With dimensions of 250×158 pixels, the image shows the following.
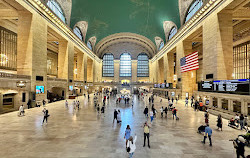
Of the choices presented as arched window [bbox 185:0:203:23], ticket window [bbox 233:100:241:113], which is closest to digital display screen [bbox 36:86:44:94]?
ticket window [bbox 233:100:241:113]

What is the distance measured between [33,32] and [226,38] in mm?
23348

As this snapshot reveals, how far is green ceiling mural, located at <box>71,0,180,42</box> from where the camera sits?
85.9 feet

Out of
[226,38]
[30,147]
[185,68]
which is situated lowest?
[30,147]

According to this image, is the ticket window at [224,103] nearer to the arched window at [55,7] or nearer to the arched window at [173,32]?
the arched window at [173,32]

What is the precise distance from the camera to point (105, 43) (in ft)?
163

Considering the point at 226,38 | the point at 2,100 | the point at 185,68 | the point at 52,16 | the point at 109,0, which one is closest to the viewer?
the point at 2,100

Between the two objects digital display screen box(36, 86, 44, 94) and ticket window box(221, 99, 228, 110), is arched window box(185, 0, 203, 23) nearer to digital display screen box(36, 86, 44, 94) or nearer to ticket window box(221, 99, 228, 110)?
ticket window box(221, 99, 228, 110)

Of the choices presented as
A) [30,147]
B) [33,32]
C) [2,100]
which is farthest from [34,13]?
[30,147]

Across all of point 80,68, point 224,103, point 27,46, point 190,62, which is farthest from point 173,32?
point 27,46

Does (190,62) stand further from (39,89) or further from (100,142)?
(39,89)

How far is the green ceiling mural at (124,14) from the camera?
2617 cm

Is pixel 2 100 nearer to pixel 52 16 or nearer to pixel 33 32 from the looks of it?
pixel 33 32

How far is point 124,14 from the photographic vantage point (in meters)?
33.5

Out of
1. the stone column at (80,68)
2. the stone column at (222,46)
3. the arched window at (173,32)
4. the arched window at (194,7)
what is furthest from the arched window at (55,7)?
the arched window at (173,32)
